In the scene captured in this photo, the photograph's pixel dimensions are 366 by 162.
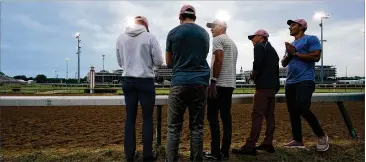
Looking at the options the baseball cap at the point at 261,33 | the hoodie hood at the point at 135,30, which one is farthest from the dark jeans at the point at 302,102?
the hoodie hood at the point at 135,30

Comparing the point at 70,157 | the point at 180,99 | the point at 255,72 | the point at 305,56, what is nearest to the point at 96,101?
the point at 70,157

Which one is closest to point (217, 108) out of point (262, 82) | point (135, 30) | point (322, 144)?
point (262, 82)

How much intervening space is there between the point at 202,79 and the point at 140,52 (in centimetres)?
75

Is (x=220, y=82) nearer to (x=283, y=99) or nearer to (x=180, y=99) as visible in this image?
(x=180, y=99)

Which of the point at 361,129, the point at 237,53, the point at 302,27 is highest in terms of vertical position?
the point at 302,27

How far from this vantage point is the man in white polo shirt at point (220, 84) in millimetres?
3367

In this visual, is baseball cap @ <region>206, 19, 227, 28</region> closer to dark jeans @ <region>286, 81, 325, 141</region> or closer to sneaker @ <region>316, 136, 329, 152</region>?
dark jeans @ <region>286, 81, 325, 141</region>

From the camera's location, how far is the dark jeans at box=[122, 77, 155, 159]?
3279mm

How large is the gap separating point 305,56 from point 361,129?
457 centimetres

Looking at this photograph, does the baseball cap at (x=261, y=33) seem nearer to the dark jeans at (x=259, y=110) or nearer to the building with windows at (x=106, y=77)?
the dark jeans at (x=259, y=110)

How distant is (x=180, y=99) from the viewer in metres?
3.02

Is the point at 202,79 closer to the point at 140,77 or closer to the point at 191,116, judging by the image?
the point at 191,116

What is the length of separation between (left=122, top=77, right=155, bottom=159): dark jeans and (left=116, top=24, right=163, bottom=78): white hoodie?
94 millimetres

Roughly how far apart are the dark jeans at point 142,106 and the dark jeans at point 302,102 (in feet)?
5.66
